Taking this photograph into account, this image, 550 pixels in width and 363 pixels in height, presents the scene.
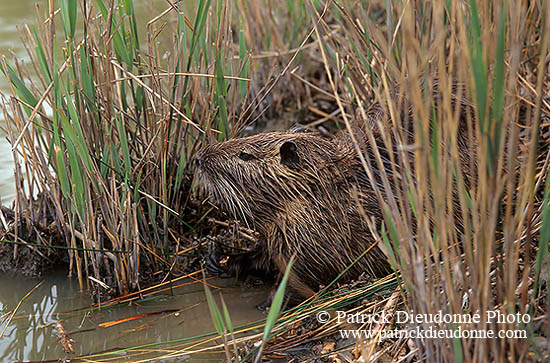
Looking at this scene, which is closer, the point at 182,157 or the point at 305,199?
the point at 305,199

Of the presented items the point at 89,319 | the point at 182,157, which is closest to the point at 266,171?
the point at 182,157

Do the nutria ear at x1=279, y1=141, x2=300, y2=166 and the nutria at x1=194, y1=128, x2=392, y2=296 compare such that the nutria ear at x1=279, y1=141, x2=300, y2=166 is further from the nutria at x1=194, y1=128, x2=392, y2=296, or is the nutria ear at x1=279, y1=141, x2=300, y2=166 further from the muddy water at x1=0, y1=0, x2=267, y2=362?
the muddy water at x1=0, y1=0, x2=267, y2=362

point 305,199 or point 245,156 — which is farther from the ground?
point 245,156

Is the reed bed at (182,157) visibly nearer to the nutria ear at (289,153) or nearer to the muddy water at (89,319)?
the muddy water at (89,319)

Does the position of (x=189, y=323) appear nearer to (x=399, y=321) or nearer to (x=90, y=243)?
(x=90, y=243)

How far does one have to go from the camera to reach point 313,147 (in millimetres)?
2203

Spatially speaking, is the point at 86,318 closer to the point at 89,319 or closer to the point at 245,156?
the point at 89,319

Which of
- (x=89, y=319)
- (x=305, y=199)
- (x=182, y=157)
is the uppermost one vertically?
(x=182, y=157)

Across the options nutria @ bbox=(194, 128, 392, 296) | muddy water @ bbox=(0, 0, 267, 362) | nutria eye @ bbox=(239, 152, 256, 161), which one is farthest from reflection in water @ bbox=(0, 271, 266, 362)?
nutria eye @ bbox=(239, 152, 256, 161)

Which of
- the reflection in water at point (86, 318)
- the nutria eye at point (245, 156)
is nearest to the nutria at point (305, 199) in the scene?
the nutria eye at point (245, 156)

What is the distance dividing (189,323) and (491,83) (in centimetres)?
136

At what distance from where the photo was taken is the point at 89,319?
2.22 meters

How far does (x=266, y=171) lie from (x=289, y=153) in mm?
106

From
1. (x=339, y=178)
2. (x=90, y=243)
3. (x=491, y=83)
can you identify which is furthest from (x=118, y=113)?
(x=491, y=83)
